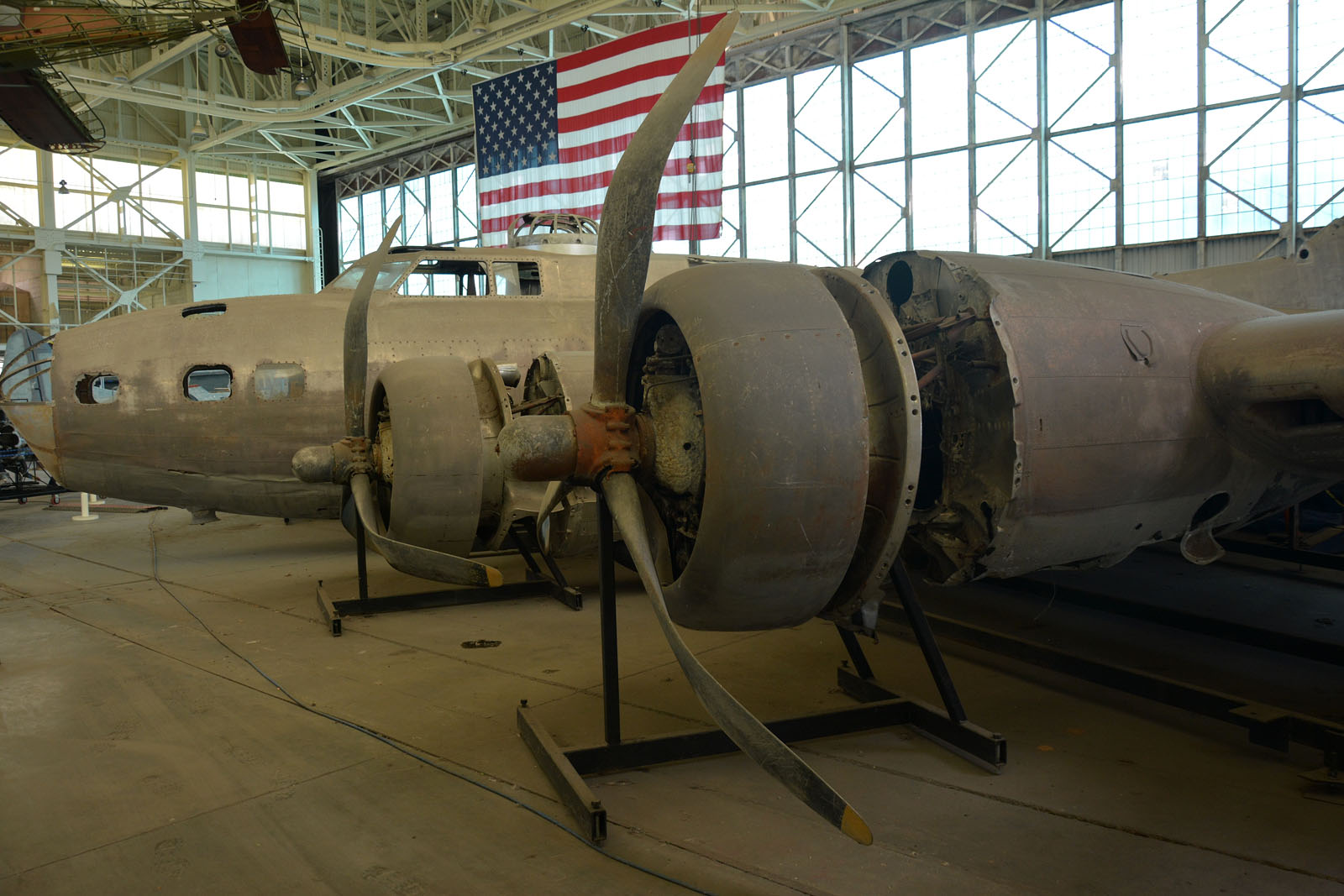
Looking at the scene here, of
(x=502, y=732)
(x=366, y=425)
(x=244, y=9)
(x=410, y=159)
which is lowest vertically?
(x=502, y=732)

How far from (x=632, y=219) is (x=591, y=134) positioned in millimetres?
15097

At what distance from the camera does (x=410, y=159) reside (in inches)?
1266

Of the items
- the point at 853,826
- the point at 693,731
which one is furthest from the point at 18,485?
the point at 853,826

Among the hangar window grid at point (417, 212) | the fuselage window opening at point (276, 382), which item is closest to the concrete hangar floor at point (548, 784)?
the fuselage window opening at point (276, 382)

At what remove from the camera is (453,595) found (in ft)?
27.1

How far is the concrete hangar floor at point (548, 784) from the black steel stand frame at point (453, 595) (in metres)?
0.54

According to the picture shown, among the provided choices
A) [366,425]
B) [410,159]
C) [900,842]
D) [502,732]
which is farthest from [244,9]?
[410,159]

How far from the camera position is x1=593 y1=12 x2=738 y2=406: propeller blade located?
3.60 metres

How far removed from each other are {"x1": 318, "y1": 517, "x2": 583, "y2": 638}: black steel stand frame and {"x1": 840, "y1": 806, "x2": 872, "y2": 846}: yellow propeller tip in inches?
190

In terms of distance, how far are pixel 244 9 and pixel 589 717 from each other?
12604 millimetres

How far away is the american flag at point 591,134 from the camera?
54.0ft

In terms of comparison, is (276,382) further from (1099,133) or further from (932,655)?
(1099,133)

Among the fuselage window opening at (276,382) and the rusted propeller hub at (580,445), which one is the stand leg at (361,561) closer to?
the fuselage window opening at (276,382)

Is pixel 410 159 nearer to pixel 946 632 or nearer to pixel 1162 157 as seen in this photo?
pixel 1162 157
